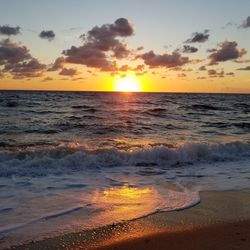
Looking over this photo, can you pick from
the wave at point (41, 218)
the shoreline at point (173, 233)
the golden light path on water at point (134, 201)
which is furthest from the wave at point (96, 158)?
the shoreline at point (173, 233)

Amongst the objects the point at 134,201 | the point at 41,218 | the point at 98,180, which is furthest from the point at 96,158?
the point at 41,218

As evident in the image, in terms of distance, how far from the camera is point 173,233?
18.4 feet

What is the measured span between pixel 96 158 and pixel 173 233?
6.96 metres

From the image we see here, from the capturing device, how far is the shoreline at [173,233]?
16.9 feet

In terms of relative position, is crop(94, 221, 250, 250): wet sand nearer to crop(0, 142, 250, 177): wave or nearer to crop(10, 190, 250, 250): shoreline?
crop(10, 190, 250, 250): shoreline

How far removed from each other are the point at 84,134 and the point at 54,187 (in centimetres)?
1155

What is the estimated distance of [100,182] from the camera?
9227 millimetres

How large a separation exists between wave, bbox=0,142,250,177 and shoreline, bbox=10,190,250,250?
4576 mm

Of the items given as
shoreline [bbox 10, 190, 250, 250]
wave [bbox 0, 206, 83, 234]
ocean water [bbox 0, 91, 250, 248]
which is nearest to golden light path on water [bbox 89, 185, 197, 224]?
ocean water [bbox 0, 91, 250, 248]

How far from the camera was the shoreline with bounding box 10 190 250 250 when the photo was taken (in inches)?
203

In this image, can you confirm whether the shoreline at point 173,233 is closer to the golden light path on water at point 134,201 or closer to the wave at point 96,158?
the golden light path on water at point 134,201

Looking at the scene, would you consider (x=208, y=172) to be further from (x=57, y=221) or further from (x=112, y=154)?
(x=57, y=221)

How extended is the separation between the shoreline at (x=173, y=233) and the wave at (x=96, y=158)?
15.0 feet

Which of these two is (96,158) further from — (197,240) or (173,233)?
(197,240)
